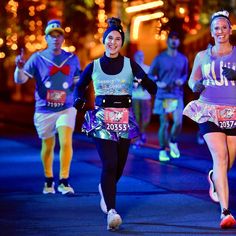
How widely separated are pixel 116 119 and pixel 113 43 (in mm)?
794

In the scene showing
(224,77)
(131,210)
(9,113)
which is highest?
(224,77)

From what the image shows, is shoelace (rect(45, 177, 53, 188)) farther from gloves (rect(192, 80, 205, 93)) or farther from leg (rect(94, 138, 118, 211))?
gloves (rect(192, 80, 205, 93))

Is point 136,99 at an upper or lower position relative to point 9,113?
upper

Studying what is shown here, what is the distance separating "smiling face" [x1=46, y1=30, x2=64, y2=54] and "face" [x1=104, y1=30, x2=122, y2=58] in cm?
206

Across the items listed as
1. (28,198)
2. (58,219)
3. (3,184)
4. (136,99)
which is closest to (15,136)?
(136,99)

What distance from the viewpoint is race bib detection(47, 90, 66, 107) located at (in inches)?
415

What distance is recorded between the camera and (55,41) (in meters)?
10.6

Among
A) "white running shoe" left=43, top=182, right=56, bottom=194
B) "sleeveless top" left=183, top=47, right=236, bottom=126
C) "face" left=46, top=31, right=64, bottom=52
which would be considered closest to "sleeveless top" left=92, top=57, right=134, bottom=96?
"sleeveless top" left=183, top=47, right=236, bottom=126

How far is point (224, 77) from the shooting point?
8.45 metres

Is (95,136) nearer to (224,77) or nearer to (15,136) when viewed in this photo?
(224,77)

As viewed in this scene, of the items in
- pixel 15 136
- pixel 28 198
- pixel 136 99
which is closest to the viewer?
pixel 28 198

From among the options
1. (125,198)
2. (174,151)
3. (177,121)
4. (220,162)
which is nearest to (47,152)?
(125,198)

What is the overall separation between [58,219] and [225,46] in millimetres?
2526

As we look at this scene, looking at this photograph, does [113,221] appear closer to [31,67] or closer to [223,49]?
[223,49]
